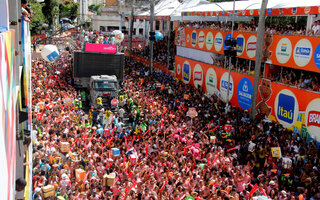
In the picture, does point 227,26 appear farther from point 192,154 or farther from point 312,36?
point 192,154

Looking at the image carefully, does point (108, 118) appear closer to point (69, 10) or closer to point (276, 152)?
point (276, 152)

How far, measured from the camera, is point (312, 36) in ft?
59.5

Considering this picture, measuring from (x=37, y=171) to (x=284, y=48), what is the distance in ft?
48.2

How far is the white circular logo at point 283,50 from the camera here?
20.0 metres

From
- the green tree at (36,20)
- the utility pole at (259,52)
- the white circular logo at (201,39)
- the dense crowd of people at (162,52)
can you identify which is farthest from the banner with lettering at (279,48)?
the green tree at (36,20)

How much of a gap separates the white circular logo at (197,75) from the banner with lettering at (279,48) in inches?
75.1

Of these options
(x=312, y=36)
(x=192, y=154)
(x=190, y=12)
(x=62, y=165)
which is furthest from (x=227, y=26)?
(x=62, y=165)

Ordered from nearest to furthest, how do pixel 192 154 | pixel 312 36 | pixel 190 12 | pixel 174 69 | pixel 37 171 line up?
pixel 37 171 → pixel 192 154 → pixel 312 36 → pixel 190 12 → pixel 174 69

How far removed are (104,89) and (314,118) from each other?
14.1 meters

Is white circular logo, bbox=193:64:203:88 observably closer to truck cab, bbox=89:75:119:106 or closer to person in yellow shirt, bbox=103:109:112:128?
truck cab, bbox=89:75:119:106

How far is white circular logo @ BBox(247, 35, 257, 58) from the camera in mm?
23016

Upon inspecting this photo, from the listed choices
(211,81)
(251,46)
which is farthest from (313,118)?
(211,81)

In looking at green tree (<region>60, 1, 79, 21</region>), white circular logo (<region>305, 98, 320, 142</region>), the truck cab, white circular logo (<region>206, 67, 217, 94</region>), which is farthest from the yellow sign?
green tree (<region>60, 1, 79, 21</region>)

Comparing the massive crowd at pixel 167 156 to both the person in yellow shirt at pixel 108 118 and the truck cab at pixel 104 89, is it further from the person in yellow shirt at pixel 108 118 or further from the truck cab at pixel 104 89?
the truck cab at pixel 104 89
